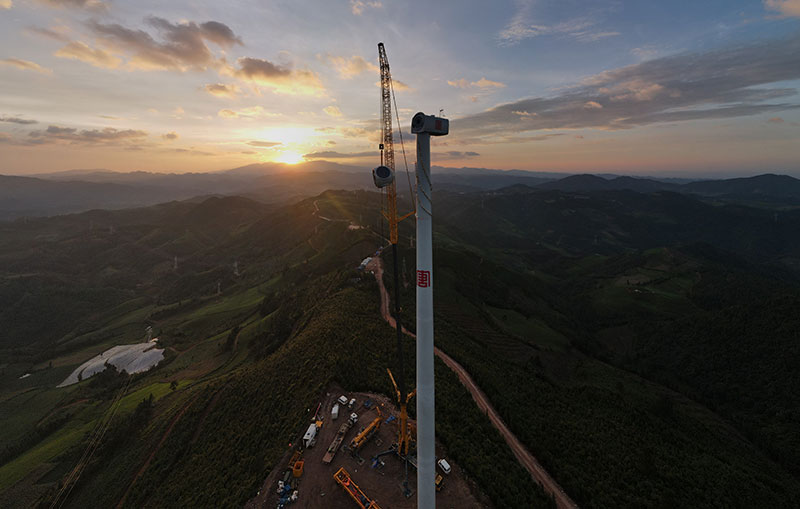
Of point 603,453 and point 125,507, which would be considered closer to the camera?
point 603,453

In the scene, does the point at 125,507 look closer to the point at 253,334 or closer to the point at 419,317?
the point at 253,334

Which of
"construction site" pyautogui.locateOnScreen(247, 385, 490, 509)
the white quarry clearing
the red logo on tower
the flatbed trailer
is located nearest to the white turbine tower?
the red logo on tower

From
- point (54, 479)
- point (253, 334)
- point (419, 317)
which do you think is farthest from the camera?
point (253, 334)

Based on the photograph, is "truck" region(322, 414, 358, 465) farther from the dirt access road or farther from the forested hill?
the dirt access road

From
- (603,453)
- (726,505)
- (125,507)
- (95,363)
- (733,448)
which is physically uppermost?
(603,453)

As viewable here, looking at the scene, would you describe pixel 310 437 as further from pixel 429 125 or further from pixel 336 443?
pixel 429 125

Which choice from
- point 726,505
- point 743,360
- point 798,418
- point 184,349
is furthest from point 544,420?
point 184,349

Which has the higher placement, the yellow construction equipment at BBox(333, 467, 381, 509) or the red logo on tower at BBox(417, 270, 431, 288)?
the red logo on tower at BBox(417, 270, 431, 288)

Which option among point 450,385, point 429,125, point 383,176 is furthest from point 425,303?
point 450,385
